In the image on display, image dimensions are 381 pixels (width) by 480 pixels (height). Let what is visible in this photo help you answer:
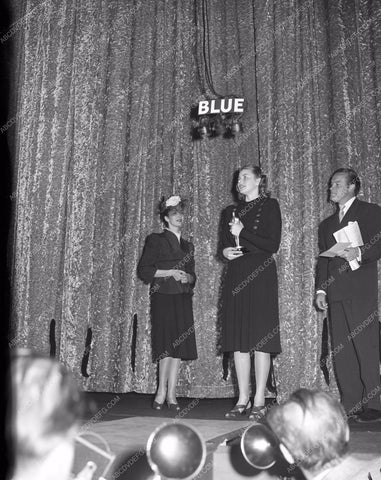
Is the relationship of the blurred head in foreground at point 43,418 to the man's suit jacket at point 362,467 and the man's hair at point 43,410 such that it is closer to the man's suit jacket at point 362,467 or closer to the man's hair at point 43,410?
the man's hair at point 43,410

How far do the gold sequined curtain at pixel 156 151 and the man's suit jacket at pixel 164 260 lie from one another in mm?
751

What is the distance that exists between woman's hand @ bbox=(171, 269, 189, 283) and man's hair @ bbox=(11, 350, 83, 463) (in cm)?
294

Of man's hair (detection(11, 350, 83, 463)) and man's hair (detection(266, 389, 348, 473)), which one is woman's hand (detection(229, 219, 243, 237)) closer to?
man's hair (detection(266, 389, 348, 473))

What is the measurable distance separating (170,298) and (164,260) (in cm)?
26

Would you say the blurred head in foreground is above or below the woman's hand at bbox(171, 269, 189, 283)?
below

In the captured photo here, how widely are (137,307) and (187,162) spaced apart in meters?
1.26

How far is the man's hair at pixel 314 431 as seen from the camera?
3.84 feet

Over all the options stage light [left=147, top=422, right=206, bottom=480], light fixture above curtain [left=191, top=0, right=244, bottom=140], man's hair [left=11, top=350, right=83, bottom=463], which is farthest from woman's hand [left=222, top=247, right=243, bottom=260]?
man's hair [left=11, top=350, right=83, bottom=463]

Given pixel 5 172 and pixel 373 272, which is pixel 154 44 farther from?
pixel 373 272

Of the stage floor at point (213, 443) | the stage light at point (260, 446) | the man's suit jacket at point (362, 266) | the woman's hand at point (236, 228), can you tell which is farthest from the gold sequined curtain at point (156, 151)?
A: the stage light at point (260, 446)

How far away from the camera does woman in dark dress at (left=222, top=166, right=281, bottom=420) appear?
10.8 feet

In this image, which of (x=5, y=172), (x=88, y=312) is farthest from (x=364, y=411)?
(x=5, y=172)

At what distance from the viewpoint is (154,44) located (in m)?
5.00

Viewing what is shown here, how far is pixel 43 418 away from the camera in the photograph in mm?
803
